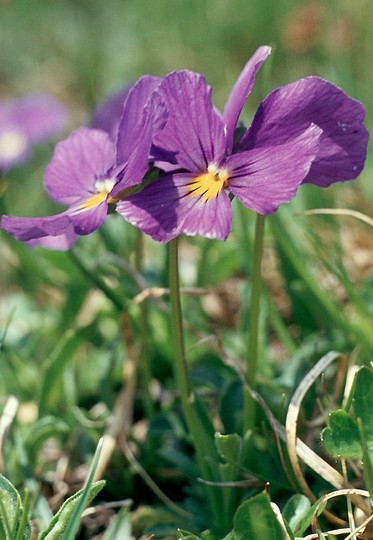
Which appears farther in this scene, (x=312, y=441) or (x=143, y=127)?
(x=312, y=441)

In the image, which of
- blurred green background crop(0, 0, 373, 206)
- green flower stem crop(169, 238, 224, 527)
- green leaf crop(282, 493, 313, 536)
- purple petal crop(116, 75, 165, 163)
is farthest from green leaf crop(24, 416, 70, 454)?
blurred green background crop(0, 0, 373, 206)

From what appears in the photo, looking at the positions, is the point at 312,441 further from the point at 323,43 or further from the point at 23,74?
the point at 23,74

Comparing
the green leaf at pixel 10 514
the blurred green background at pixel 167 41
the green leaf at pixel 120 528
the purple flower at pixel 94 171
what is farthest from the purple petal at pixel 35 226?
the blurred green background at pixel 167 41

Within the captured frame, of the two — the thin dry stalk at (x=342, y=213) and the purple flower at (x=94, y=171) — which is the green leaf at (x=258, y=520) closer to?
the purple flower at (x=94, y=171)

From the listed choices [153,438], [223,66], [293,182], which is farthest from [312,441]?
[223,66]

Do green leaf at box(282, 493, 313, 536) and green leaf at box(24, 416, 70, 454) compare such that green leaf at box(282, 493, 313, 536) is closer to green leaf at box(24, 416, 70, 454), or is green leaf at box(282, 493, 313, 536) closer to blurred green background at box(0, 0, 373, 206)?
green leaf at box(24, 416, 70, 454)

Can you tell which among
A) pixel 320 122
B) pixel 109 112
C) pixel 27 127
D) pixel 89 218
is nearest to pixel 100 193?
pixel 89 218
